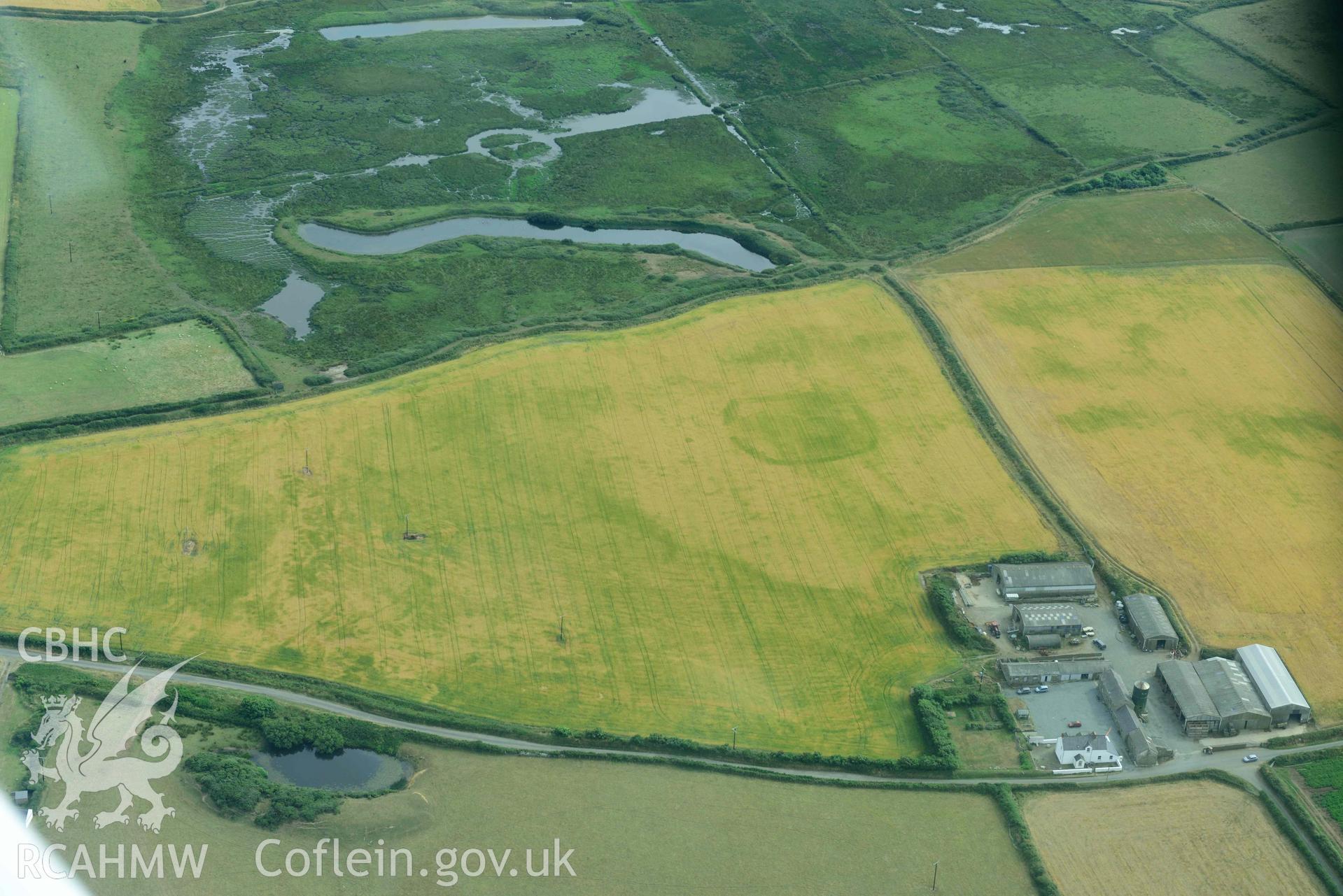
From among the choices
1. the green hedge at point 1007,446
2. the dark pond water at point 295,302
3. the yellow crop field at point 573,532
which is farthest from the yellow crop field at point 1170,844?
the dark pond water at point 295,302

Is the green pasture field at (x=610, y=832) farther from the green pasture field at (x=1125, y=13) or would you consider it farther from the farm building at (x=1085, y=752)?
the green pasture field at (x=1125, y=13)

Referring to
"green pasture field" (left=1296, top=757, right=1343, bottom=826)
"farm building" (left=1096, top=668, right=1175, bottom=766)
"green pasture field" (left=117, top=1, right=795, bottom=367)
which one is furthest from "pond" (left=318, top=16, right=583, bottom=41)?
"green pasture field" (left=1296, top=757, right=1343, bottom=826)

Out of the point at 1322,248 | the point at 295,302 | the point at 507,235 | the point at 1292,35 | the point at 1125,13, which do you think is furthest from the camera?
the point at 1125,13

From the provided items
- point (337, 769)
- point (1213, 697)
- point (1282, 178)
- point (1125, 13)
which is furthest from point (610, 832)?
point (1125, 13)

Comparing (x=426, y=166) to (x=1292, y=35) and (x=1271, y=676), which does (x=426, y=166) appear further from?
(x=1292, y=35)

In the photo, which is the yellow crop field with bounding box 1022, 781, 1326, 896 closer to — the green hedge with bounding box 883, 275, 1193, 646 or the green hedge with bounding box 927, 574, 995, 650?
the green hedge with bounding box 927, 574, 995, 650
